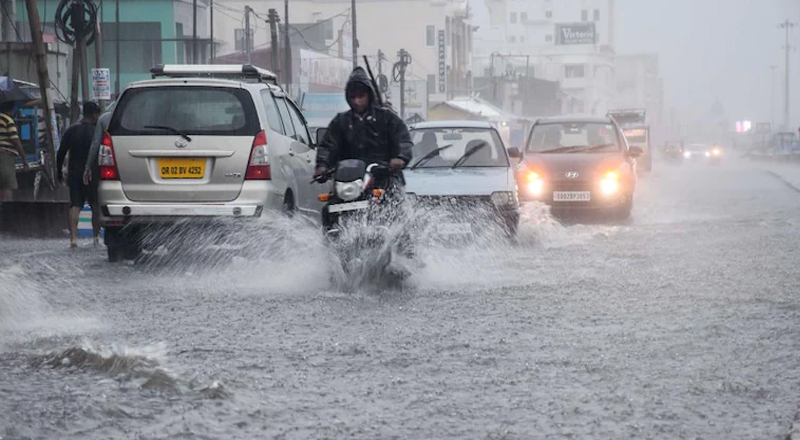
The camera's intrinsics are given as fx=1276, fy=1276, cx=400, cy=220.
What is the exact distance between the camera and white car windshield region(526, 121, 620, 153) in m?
19.9

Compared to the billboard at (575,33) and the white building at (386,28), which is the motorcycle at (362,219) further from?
the billboard at (575,33)

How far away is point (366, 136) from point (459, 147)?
20.4 ft

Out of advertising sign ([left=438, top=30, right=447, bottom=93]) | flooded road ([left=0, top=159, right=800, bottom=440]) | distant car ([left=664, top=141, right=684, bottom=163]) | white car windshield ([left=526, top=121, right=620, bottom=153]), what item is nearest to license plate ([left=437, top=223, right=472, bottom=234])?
flooded road ([left=0, top=159, right=800, bottom=440])

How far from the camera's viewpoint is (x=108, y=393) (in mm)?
5730

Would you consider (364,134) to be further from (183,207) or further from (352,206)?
(183,207)

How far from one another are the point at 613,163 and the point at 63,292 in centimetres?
1061

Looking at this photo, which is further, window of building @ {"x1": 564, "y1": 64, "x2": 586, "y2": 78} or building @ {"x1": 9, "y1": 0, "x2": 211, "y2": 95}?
window of building @ {"x1": 564, "y1": 64, "x2": 586, "y2": 78}

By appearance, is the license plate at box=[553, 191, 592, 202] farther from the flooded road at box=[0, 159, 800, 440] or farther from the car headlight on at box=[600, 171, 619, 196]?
the flooded road at box=[0, 159, 800, 440]

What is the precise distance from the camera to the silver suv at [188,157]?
11.5m

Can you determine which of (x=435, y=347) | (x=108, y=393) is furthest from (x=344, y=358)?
(x=108, y=393)

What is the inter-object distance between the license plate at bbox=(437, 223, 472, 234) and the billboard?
138 meters

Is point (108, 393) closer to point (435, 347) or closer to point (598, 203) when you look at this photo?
point (435, 347)

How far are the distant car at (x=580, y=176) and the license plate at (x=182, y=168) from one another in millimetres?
7887

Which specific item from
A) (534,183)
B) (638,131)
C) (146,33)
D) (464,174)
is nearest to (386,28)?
(146,33)
